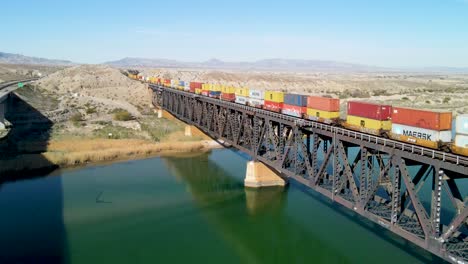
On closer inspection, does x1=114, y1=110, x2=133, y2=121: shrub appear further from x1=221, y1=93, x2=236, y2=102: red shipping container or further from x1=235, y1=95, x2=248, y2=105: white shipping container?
x1=235, y1=95, x2=248, y2=105: white shipping container

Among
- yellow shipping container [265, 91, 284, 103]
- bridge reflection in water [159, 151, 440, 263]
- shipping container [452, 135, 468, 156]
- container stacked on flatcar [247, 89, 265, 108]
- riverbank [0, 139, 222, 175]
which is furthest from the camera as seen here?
riverbank [0, 139, 222, 175]

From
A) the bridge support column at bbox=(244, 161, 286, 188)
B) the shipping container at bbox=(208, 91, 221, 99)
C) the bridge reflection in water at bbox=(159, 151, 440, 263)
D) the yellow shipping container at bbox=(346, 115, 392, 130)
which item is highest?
the shipping container at bbox=(208, 91, 221, 99)

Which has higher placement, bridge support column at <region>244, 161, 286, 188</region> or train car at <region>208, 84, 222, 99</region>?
train car at <region>208, 84, 222, 99</region>

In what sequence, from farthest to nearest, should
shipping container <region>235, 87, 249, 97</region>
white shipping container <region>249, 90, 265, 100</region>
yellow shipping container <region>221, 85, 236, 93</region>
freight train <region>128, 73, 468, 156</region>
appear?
yellow shipping container <region>221, 85, 236, 93</region> → shipping container <region>235, 87, 249, 97</region> → white shipping container <region>249, 90, 265, 100</region> → freight train <region>128, 73, 468, 156</region>

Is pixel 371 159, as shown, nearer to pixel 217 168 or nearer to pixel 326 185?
pixel 326 185

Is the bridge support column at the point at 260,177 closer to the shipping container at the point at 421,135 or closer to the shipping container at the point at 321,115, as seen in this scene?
the shipping container at the point at 321,115

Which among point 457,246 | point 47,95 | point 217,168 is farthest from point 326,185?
point 47,95

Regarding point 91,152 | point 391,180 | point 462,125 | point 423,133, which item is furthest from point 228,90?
point 462,125

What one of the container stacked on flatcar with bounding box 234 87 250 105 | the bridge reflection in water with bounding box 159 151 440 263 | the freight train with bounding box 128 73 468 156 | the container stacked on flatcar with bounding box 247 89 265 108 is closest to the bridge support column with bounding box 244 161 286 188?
the bridge reflection in water with bounding box 159 151 440 263
